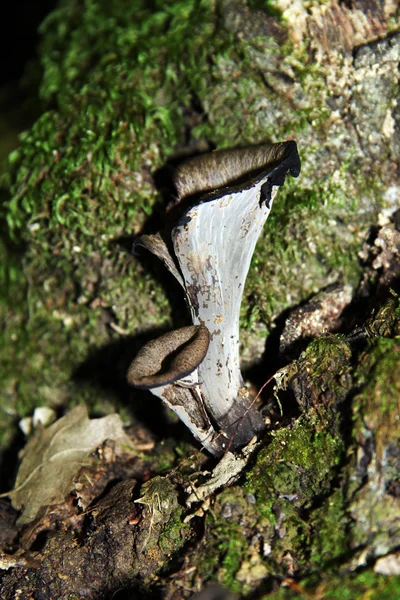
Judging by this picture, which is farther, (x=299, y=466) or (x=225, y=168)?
(x=225, y=168)

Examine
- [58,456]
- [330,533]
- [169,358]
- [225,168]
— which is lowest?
[330,533]

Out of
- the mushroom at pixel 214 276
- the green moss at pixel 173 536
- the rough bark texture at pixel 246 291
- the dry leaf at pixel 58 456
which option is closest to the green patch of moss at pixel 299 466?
the rough bark texture at pixel 246 291

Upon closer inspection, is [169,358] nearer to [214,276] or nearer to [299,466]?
→ [214,276]

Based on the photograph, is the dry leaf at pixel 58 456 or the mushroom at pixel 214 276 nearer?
the mushroom at pixel 214 276

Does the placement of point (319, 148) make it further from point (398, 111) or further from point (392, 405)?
point (392, 405)

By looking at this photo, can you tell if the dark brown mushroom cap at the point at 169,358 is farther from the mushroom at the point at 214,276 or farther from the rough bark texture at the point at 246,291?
the rough bark texture at the point at 246,291

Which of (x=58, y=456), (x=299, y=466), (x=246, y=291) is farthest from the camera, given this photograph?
(x=246, y=291)

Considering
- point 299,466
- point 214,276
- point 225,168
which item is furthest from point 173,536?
point 225,168
